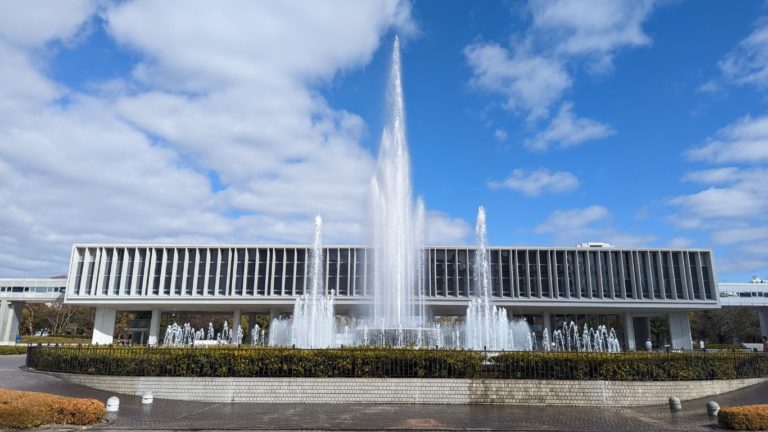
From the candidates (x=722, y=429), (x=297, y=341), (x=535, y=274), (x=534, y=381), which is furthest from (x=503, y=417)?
(x=535, y=274)

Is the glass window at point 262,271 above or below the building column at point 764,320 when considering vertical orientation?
above

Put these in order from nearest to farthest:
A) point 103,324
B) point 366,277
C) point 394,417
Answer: point 394,417, point 366,277, point 103,324

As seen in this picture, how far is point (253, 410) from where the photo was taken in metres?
14.0

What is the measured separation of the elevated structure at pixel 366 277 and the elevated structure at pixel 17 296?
16262 millimetres

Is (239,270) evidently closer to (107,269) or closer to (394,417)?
(107,269)

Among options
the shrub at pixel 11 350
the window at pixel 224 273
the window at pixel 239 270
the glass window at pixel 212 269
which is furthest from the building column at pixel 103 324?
the window at pixel 239 270

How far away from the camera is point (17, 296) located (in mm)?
60500

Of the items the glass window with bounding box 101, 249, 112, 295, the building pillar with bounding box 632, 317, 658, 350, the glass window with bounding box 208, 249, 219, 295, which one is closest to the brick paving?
the glass window with bounding box 208, 249, 219, 295

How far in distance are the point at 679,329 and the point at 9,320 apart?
2953 inches

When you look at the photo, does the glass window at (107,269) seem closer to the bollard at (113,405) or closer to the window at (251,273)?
the window at (251,273)

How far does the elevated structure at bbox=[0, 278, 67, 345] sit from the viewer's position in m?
59.9

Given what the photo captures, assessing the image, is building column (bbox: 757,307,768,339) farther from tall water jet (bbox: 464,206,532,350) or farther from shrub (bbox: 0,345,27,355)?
shrub (bbox: 0,345,27,355)

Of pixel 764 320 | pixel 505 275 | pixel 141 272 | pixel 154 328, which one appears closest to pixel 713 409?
pixel 505 275

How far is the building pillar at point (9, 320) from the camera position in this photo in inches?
2349
